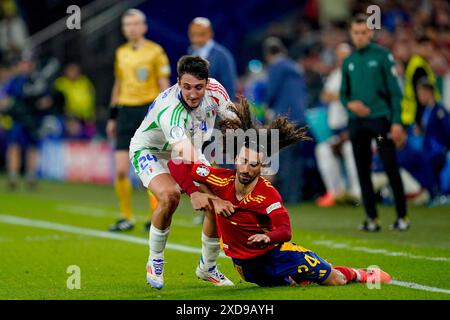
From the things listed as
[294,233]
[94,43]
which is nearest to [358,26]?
[294,233]

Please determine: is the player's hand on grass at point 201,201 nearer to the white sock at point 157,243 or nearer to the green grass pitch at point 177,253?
the green grass pitch at point 177,253

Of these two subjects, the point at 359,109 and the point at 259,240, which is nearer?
the point at 259,240

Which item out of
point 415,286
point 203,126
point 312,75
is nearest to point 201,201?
point 203,126

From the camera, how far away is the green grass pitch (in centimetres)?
775

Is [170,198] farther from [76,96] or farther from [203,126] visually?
[76,96]

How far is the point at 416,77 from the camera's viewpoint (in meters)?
15.0

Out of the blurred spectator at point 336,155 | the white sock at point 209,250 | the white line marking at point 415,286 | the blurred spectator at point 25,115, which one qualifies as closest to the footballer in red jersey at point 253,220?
the white sock at point 209,250

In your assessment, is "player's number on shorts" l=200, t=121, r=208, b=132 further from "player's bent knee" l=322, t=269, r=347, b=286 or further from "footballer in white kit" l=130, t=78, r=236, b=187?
"player's bent knee" l=322, t=269, r=347, b=286

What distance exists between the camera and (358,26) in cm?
1177

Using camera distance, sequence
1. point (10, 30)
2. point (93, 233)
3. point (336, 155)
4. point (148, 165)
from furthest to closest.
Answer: point (10, 30)
point (336, 155)
point (93, 233)
point (148, 165)

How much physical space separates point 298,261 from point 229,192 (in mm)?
719

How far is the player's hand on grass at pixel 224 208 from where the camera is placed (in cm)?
740

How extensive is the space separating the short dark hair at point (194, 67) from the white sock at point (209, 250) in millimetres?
1252

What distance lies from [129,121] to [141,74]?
58 cm
